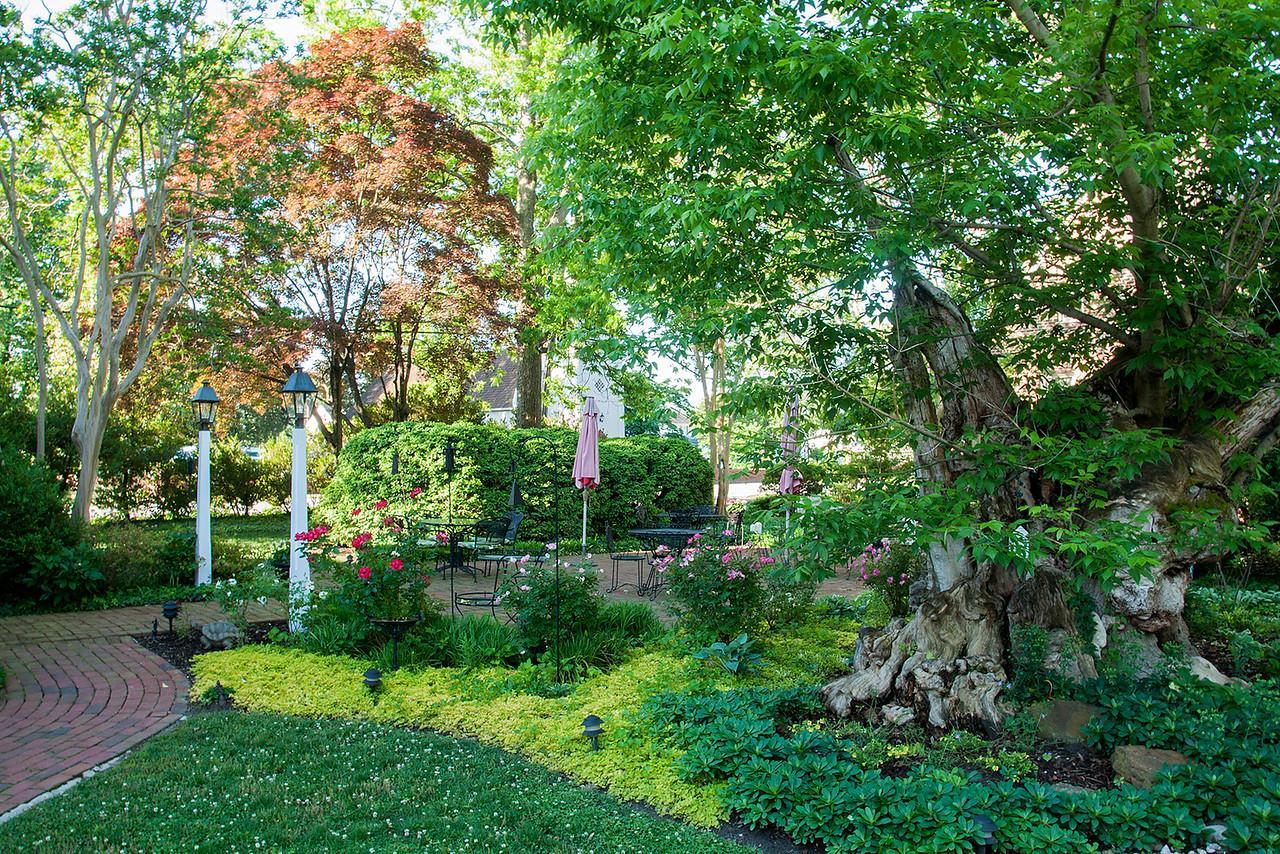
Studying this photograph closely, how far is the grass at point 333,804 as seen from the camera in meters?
3.70

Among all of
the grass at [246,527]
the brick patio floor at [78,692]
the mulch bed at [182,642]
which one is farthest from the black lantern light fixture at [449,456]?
the mulch bed at [182,642]

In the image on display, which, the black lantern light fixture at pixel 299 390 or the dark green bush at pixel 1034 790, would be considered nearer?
the dark green bush at pixel 1034 790

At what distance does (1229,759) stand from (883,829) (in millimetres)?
1693

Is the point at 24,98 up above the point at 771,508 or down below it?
above

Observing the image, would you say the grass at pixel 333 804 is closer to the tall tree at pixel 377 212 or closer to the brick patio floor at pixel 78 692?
the brick patio floor at pixel 78 692

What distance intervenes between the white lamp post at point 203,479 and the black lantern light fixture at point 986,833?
8.34 metres

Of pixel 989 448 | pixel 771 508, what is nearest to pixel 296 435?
pixel 771 508

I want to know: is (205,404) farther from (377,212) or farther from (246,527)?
(246,527)

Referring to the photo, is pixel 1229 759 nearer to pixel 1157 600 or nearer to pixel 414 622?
pixel 1157 600

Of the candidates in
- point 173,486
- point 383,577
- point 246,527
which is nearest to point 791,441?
point 383,577

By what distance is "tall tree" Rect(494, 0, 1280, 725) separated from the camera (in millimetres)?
4039

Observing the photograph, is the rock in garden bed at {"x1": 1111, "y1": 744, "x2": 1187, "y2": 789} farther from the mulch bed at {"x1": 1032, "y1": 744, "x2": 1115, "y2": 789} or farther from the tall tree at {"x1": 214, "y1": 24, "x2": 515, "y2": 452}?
the tall tree at {"x1": 214, "y1": 24, "x2": 515, "y2": 452}

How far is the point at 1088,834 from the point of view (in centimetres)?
359

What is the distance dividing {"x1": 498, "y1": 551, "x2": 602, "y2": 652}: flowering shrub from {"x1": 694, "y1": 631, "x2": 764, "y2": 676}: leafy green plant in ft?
3.55
